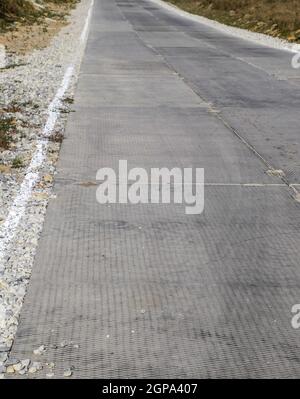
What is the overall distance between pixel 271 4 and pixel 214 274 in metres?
41.8

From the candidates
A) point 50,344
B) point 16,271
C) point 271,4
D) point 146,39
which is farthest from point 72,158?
point 271,4

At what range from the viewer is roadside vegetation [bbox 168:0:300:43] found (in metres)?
30.5

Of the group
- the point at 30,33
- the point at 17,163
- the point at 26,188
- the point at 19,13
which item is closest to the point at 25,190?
the point at 26,188

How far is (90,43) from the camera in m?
24.2

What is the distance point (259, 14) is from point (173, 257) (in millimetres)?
35583

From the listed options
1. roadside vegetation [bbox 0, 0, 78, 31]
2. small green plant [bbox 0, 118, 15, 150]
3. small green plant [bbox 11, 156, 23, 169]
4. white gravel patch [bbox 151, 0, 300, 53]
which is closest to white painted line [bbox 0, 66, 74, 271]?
small green plant [bbox 11, 156, 23, 169]

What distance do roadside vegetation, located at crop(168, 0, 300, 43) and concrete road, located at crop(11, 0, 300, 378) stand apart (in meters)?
19.3

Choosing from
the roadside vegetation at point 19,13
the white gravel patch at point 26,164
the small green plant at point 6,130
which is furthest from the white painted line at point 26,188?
the roadside vegetation at point 19,13

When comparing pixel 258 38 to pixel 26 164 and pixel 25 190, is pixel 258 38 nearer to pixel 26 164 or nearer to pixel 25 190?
pixel 26 164

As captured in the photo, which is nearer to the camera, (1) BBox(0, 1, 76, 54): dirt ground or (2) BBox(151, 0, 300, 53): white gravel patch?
(1) BBox(0, 1, 76, 54): dirt ground

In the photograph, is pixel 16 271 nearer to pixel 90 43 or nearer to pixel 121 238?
pixel 121 238

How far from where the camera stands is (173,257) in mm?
5629

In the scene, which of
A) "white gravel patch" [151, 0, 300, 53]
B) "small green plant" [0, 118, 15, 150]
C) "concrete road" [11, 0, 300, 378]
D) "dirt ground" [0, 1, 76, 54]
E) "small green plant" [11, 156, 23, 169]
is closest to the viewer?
"concrete road" [11, 0, 300, 378]

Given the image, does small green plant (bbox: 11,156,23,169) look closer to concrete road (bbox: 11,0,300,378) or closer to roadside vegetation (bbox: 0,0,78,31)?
concrete road (bbox: 11,0,300,378)
